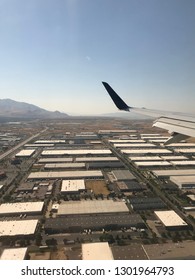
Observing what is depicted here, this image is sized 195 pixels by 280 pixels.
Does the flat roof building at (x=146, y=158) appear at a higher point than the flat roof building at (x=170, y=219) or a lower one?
higher

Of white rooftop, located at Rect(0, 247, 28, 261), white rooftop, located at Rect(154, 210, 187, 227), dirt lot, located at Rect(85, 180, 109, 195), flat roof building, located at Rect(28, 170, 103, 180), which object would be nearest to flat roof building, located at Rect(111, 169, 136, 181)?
flat roof building, located at Rect(28, 170, 103, 180)

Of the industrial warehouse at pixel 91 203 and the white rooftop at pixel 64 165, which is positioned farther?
the white rooftop at pixel 64 165

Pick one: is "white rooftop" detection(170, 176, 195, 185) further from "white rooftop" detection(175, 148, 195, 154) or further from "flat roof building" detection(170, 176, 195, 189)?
"white rooftop" detection(175, 148, 195, 154)

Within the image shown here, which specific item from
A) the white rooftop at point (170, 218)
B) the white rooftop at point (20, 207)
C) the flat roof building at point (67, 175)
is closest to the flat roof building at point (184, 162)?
the flat roof building at point (67, 175)

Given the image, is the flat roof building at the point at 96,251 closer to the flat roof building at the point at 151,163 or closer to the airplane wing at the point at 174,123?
the airplane wing at the point at 174,123

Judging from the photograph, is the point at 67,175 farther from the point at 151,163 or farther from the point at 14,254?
the point at 14,254

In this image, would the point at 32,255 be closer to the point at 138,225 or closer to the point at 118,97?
the point at 138,225

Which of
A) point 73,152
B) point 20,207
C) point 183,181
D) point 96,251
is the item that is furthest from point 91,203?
point 73,152
